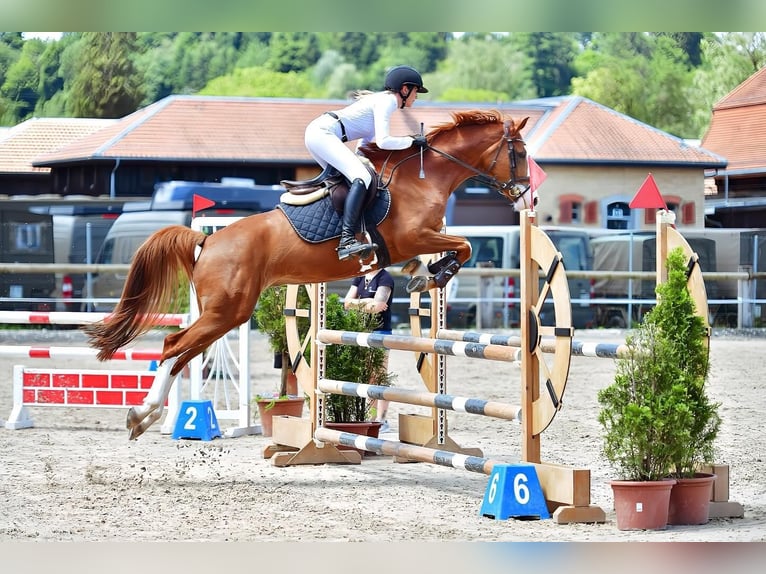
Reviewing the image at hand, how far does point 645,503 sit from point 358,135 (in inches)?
86.4

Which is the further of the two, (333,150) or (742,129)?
(742,129)

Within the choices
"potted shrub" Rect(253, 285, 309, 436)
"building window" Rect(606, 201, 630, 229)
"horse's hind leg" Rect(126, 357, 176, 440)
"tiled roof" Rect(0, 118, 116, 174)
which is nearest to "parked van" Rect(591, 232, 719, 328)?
"building window" Rect(606, 201, 630, 229)

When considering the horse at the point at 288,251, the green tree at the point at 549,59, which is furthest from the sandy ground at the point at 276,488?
the green tree at the point at 549,59

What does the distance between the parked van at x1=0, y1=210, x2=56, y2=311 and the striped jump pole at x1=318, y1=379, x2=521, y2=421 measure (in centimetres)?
879

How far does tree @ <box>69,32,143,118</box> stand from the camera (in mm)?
23047

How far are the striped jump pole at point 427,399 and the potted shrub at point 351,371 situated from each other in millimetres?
228

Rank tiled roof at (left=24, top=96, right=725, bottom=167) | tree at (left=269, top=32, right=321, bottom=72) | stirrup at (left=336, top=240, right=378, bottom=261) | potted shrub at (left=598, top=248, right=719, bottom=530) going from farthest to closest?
tree at (left=269, top=32, right=321, bottom=72)
tiled roof at (left=24, top=96, right=725, bottom=167)
stirrup at (left=336, top=240, right=378, bottom=261)
potted shrub at (left=598, top=248, right=719, bottom=530)

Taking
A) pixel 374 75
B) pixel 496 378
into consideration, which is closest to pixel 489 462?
pixel 496 378

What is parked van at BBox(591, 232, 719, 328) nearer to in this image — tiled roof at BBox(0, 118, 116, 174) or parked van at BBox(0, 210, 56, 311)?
parked van at BBox(0, 210, 56, 311)

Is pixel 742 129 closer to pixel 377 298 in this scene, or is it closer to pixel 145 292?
pixel 377 298

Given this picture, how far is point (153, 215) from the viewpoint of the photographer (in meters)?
14.5

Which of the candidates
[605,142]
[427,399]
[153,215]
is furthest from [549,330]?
[605,142]

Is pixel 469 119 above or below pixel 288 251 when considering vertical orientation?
above

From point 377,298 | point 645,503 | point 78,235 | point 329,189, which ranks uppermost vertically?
point 78,235
